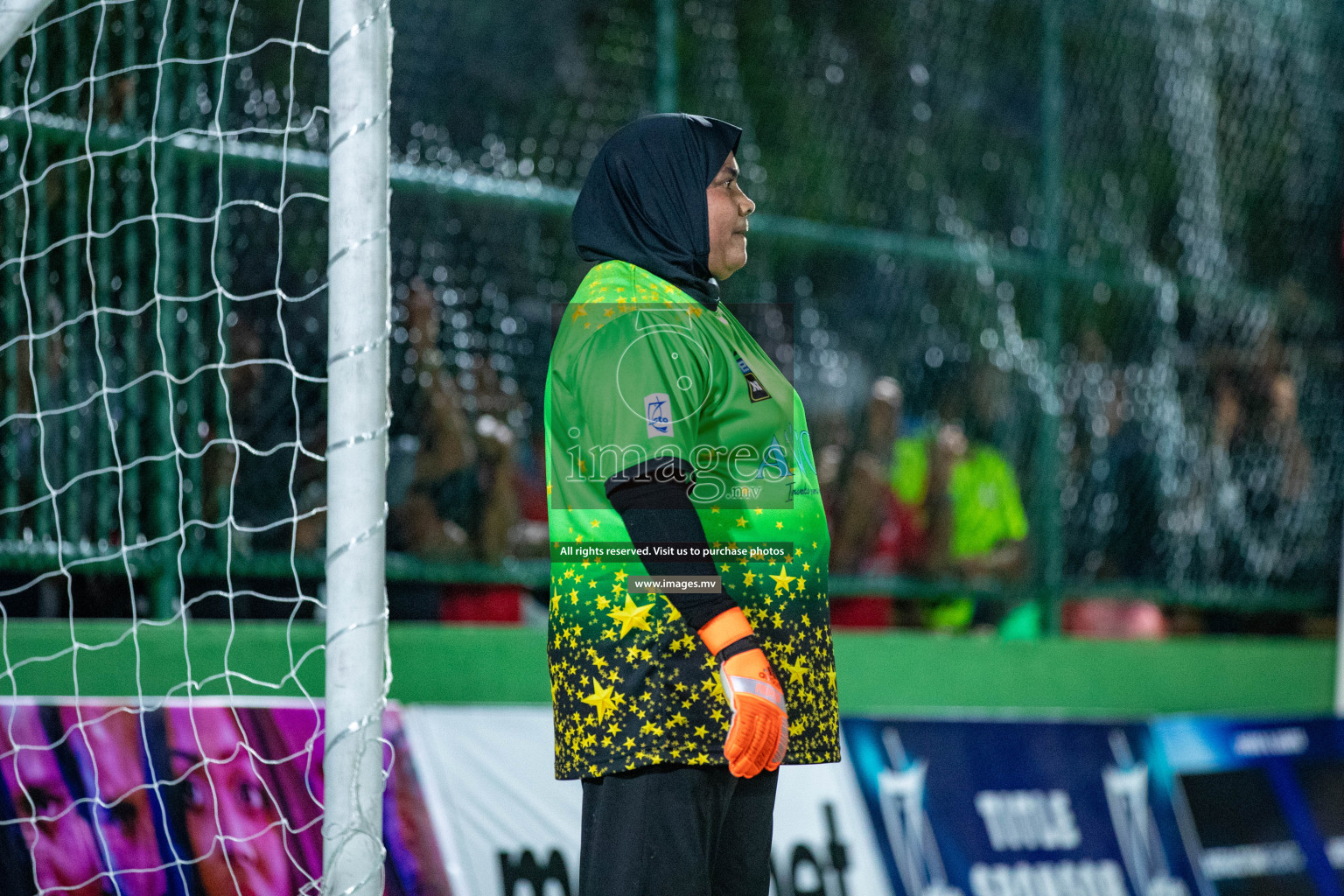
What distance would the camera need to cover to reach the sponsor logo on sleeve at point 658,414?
2182 mm

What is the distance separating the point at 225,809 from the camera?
3354 mm

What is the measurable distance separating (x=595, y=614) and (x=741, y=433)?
0.38 metres

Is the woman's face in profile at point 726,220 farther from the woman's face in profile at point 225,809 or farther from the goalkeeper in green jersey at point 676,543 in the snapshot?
the woman's face in profile at point 225,809

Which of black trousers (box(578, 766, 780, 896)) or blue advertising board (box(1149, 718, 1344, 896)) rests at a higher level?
black trousers (box(578, 766, 780, 896))

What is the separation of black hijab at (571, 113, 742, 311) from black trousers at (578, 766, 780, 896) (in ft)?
2.59

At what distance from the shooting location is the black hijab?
2387 millimetres

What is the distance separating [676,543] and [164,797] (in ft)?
5.94

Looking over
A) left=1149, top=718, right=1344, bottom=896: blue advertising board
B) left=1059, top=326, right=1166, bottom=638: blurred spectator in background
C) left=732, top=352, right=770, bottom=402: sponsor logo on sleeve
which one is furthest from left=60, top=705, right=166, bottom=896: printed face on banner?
left=1059, top=326, right=1166, bottom=638: blurred spectator in background

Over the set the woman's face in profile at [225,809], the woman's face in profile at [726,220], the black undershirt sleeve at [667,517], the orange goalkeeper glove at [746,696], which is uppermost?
the woman's face in profile at [726,220]

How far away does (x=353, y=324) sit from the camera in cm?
262

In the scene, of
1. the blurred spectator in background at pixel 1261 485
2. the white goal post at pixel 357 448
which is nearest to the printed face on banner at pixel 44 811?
the white goal post at pixel 357 448

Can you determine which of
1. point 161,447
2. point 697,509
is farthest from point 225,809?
point 697,509

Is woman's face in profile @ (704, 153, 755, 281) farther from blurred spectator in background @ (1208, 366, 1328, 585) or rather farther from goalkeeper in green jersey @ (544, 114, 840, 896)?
blurred spectator in background @ (1208, 366, 1328, 585)

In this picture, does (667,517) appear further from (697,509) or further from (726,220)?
(726,220)
